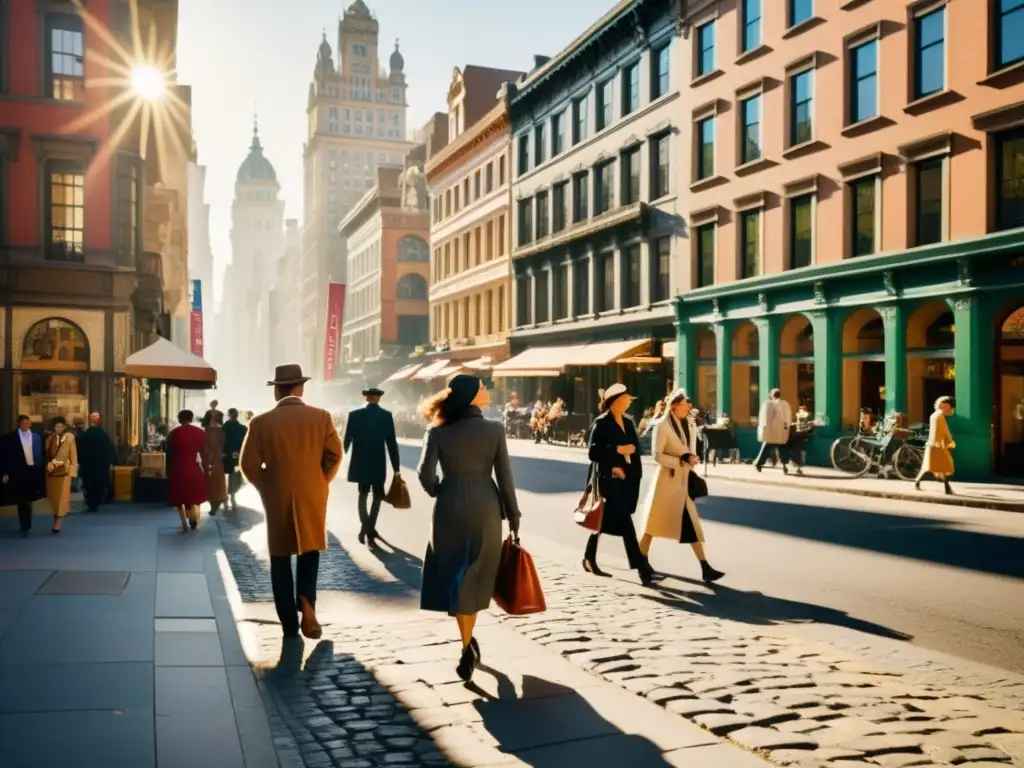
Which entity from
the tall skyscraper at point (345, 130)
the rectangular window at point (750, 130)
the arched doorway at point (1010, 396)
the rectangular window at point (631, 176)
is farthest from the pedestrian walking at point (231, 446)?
the tall skyscraper at point (345, 130)

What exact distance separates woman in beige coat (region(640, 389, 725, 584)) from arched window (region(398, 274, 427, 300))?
69.8 metres

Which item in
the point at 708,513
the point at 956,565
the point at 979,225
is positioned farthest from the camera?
the point at 979,225

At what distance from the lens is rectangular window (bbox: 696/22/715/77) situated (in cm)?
3083

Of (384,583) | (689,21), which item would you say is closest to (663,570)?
(384,583)

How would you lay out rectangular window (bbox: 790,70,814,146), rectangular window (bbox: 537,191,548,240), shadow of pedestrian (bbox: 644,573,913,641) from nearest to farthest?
shadow of pedestrian (bbox: 644,573,913,641) < rectangular window (bbox: 790,70,814,146) < rectangular window (bbox: 537,191,548,240)

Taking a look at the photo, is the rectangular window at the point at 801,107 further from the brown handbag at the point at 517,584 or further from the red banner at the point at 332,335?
the red banner at the point at 332,335

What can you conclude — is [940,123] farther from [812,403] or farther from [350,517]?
[350,517]

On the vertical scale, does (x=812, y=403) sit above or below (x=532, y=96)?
below

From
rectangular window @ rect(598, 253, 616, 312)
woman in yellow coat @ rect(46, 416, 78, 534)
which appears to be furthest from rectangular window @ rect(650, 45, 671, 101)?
woman in yellow coat @ rect(46, 416, 78, 534)

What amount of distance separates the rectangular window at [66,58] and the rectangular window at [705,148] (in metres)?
16.9

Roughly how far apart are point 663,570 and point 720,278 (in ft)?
69.0

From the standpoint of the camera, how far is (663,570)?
10.3m

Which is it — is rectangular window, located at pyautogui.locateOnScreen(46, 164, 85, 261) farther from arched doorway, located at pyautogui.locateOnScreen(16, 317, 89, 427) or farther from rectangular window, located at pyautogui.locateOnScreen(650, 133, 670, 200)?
rectangular window, located at pyautogui.locateOnScreen(650, 133, 670, 200)

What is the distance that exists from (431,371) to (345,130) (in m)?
125
